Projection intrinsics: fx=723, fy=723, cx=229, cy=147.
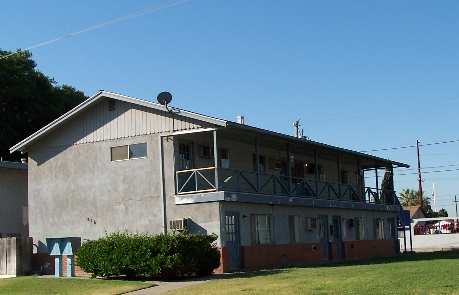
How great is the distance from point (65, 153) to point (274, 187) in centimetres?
879

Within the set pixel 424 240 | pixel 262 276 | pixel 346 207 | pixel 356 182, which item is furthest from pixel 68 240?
pixel 424 240

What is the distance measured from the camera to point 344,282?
18312 millimetres

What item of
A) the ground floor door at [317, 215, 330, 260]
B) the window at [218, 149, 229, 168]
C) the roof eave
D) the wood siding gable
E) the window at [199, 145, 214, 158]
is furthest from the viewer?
the ground floor door at [317, 215, 330, 260]

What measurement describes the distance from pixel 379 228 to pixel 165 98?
62.9ft

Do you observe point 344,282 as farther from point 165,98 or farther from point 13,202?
point 13,202

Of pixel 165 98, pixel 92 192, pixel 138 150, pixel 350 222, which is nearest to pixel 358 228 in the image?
pixel 350 222

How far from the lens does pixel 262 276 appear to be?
21.7 metres

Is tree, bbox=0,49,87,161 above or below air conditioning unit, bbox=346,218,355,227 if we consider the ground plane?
above

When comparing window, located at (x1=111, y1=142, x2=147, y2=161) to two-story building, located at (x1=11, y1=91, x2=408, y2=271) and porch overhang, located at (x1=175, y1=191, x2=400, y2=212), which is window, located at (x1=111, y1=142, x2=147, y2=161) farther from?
porch overhang, located at (x1=175, y1=191, x2=400, y2=212)

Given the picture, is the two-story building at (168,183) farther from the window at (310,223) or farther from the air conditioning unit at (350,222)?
the air conditioning unit at (350,222)

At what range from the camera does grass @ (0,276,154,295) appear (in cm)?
1997

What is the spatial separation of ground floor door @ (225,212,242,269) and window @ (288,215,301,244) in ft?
14.4

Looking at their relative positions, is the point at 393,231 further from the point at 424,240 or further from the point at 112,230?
the point at 112,230

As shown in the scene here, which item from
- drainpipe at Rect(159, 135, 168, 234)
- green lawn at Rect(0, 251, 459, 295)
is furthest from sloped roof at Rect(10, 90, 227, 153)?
green lawn at Rect(0, 251, 459, 295)
